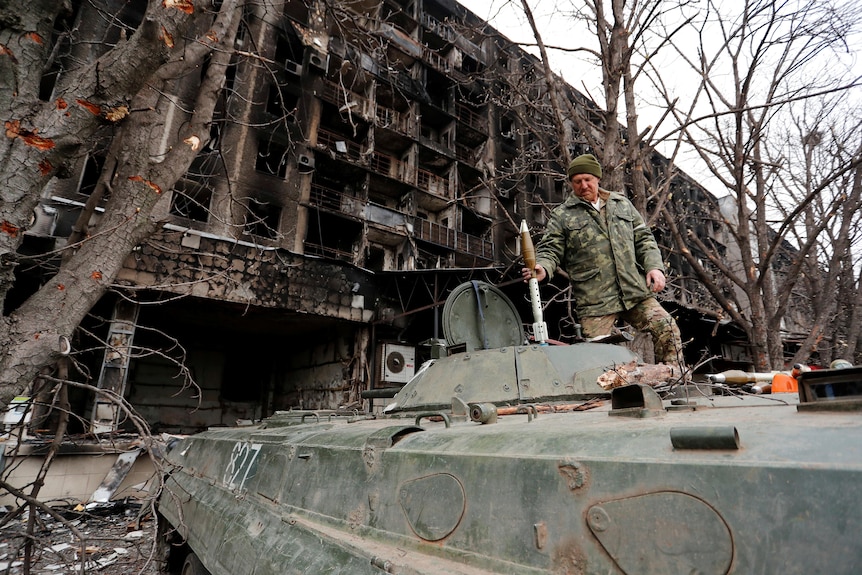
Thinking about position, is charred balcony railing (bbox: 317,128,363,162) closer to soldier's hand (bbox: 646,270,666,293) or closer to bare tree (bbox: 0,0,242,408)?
bare tree (bbox: 0,0,242,408)

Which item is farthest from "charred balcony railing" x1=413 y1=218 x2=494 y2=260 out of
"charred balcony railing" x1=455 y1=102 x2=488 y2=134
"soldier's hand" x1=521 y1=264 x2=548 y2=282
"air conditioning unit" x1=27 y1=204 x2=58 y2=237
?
"soldier's hand" x1=521 y1=264 x2=548 y2=282

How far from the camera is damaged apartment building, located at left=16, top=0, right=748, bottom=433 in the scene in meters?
10.9

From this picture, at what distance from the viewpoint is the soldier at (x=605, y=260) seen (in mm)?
3604

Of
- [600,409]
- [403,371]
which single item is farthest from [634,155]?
[403,371]

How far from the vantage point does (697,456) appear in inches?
51.4

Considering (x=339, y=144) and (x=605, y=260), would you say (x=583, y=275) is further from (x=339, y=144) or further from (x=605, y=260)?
(x=339, y=144)

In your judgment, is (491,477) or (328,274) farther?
(328,274)

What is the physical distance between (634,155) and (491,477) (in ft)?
24.1

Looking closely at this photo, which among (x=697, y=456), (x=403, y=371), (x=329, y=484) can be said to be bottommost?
(x=329, y=484)

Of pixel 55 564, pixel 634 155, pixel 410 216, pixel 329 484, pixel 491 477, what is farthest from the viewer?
pixel 410 216

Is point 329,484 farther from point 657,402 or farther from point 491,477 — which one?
point 657,402

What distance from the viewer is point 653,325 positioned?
3.55m

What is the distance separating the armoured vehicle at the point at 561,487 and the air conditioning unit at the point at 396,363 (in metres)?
10.6

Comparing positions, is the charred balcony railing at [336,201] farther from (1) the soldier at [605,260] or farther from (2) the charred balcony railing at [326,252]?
(1) the soldier at [605,260]
